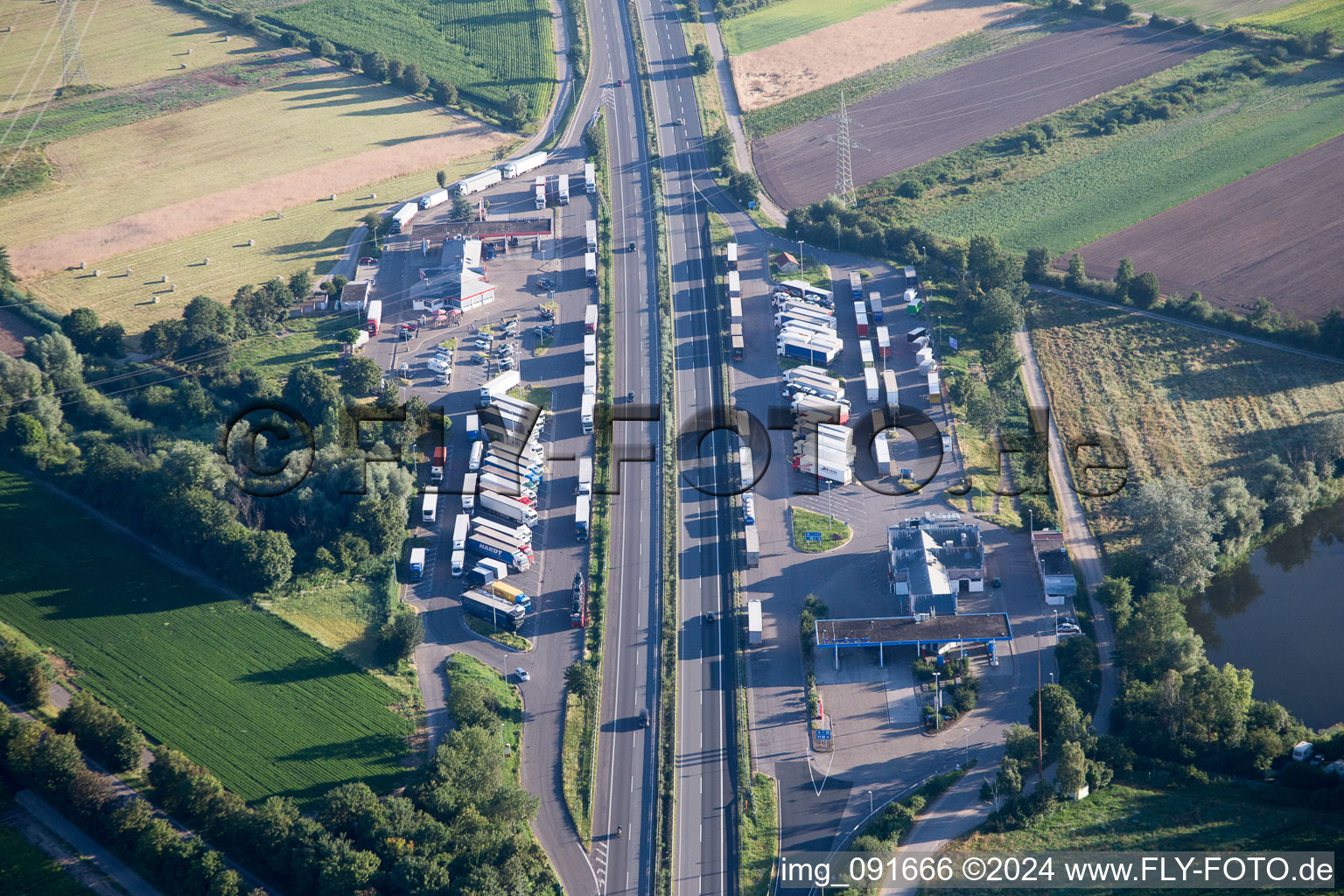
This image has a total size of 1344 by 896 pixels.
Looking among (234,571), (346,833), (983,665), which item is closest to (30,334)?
(234,571)

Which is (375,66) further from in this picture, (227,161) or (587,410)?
(587,410)

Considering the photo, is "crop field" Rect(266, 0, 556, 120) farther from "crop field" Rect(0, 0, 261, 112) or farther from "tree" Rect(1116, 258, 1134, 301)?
"tree" Rect(1116, 258, 1134, 301)

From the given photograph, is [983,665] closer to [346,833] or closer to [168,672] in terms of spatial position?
[346,833]

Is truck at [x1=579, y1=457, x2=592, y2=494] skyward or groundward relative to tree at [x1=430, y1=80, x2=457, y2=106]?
groundward

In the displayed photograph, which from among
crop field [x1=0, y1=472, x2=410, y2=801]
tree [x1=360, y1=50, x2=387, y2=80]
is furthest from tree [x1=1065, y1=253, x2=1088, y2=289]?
tree [x1=360, y1=50, x2=387, y2=80]

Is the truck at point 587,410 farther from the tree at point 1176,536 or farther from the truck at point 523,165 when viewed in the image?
the tree at point 1176,536

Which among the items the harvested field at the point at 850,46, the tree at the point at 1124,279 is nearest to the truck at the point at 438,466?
the tree at the point at 1124,279
